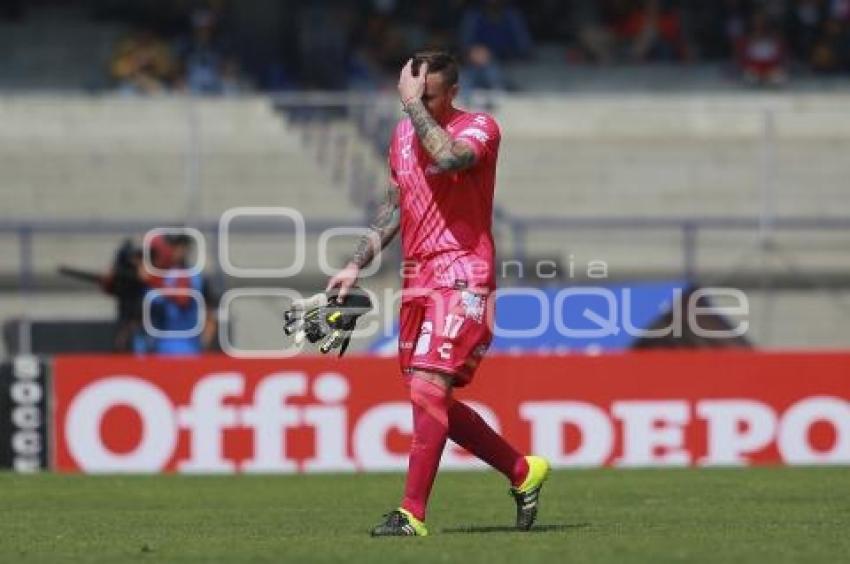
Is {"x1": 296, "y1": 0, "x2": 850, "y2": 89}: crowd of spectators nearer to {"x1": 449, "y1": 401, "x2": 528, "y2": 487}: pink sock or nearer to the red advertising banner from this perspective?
the red advertising banner

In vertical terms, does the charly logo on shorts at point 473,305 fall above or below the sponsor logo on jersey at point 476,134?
below

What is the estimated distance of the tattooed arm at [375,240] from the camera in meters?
10.2

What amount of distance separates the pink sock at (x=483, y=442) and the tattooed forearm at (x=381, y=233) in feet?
2.64

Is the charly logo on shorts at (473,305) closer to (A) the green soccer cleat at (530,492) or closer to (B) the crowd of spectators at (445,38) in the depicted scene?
(A) the green soccer cleat at (530,492)

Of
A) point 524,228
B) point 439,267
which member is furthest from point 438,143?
point 524,228

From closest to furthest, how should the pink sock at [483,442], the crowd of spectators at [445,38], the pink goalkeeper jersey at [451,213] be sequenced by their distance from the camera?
the pink goalkeeper jersey at [451,213] < the pink sock at [483,442] < the crowd of spectators at [445,38]

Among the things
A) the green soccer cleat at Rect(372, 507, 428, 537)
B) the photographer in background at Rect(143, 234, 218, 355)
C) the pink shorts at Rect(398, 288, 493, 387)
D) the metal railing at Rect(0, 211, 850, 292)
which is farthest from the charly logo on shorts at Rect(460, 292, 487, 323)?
the metal railing at Rect(0, 211, 850, 292)

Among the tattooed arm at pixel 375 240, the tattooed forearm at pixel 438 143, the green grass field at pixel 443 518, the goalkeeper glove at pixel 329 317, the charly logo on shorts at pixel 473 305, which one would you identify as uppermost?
the tattooed forearm at pixel 438 143

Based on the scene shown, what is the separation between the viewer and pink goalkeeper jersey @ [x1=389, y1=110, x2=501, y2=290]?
998 centimetres

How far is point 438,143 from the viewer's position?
31.9 feet

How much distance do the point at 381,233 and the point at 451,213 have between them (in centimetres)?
45

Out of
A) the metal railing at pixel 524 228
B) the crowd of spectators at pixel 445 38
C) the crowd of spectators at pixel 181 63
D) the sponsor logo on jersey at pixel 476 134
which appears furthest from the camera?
the crowd of spectators at pixel 445 38

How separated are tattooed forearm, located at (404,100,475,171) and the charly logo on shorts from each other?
595 mm

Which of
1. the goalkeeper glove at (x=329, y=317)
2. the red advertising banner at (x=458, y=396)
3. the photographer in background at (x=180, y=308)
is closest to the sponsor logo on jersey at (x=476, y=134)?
the goalkeeper glove at (x=329, y=317)
